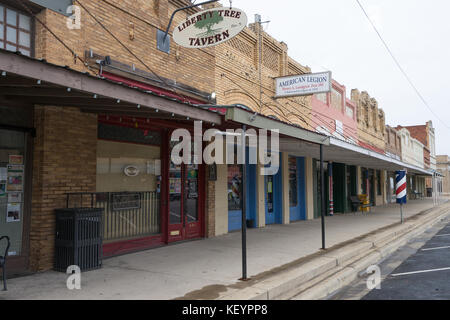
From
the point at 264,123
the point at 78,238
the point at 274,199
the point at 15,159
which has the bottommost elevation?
the point at 78,238

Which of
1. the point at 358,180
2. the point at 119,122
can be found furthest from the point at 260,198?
the point at 358,180

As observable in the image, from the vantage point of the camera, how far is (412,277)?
694cm

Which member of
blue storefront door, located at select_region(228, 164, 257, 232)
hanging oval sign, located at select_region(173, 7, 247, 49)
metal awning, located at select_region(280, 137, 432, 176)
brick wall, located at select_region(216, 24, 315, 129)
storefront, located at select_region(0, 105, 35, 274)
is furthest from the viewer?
blue storefront door, located at select_region(228, 164, 257, 232)

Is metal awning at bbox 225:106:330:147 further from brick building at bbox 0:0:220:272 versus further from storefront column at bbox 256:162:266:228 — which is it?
storefront column at bbox 256:162:266:228

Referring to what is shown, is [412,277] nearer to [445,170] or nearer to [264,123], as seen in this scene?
[264,123]

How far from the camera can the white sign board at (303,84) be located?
12641mm

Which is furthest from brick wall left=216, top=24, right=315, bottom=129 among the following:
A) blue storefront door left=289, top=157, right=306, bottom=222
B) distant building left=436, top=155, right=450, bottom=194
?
distant building left=436, top=155, right=450, bottom=194

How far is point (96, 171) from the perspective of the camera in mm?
7469

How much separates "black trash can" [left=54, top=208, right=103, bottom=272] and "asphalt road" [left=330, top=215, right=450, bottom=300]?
3985 millimetres

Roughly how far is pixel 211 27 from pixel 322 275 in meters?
5.47

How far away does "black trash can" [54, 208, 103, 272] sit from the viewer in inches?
246

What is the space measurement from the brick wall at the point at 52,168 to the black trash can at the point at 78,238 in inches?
7.8

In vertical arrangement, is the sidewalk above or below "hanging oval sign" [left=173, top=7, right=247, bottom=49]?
below
